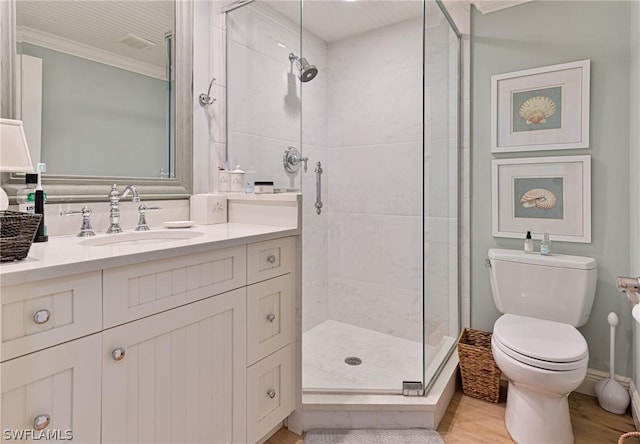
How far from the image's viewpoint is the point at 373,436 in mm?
1637

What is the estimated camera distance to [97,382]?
3.07 feet

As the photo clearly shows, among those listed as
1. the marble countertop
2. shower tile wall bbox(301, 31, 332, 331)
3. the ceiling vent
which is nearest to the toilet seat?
the marble countertop

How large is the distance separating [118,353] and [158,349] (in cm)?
13

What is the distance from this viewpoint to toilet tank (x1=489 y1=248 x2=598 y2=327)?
184 cm

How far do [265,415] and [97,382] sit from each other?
751 millimetres

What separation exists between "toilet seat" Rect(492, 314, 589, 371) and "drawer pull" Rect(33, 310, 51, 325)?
1.68 meters

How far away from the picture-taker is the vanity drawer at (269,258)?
141cm

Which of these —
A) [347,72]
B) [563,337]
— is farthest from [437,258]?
[347,72]

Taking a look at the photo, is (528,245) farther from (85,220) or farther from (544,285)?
(85,220)

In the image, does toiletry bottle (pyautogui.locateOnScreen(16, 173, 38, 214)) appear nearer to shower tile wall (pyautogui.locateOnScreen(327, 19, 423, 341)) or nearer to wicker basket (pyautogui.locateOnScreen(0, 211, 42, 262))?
wicker basket (pyautogui.locateOnScreen(0, 211, 42, 262))

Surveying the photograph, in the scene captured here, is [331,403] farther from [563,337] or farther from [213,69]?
[213,69]

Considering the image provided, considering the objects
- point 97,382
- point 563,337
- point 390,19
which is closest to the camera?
point 97,382

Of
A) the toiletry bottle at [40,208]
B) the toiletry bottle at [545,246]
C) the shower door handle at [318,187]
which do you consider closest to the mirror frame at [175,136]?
the toiletry bottle at [40,208]

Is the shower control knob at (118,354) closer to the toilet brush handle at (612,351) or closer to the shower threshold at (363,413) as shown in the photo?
the shower threshold at (363,413)
